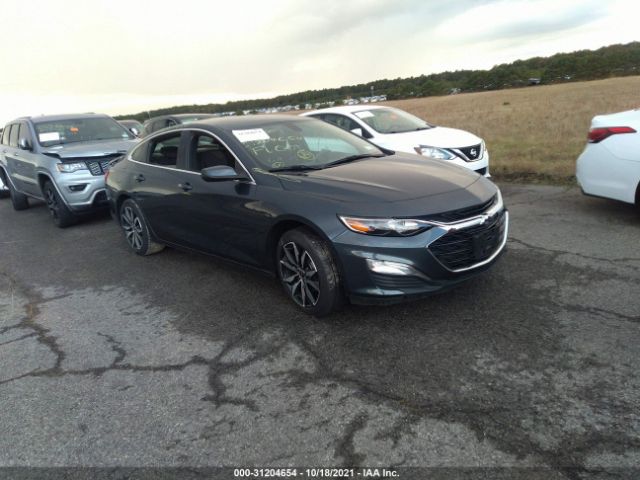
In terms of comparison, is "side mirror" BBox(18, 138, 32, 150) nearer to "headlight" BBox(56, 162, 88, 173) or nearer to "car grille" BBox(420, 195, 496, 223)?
"headlight" BBox(56, 162, 88, 173)

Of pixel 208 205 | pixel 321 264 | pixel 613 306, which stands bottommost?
pixel 613 306

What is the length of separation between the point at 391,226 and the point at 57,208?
250 inches

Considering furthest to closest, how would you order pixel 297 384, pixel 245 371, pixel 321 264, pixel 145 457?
pixel 321 264 < pixel 245 371 < pixel 297 384 < pixel 145 457

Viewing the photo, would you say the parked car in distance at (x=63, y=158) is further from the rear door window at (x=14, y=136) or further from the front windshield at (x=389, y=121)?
the front windshield at (x=389, y=121)

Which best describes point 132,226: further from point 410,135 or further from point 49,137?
point 410,135

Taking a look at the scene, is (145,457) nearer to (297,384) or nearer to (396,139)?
(297,384)

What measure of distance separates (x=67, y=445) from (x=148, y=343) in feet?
3.63

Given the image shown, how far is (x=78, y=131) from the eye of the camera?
8.48 meters

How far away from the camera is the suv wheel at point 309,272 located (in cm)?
348

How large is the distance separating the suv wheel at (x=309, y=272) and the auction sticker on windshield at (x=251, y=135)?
44.9 inches

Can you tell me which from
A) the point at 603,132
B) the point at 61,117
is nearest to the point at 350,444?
the point at 603,132

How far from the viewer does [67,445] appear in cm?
262

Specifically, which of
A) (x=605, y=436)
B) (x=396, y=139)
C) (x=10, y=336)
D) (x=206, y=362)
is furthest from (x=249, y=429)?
(x=396, y=139)

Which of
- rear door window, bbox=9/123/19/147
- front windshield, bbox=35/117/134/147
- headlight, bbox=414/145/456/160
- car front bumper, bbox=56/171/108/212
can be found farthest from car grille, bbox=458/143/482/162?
rear door window, bbox=9/123/19/147
